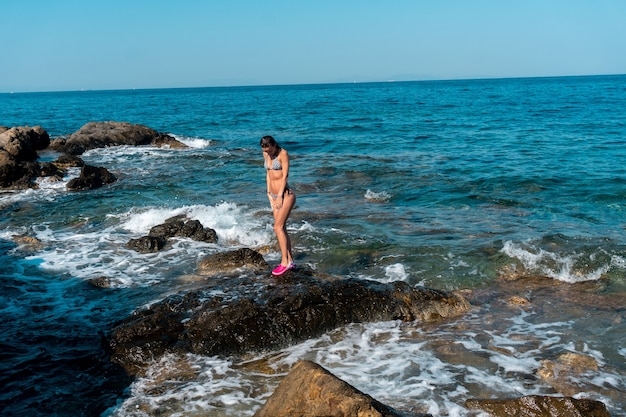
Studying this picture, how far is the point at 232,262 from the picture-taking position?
393 inches

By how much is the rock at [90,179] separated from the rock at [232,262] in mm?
10423

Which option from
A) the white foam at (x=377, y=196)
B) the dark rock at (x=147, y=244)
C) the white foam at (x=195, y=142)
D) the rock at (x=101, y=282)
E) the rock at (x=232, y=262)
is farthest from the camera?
the white foam at (x=195, y=142)

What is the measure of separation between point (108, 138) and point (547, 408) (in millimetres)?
29977

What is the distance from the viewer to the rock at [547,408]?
17.3 ft

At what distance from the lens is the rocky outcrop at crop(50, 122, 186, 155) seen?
94.8ft

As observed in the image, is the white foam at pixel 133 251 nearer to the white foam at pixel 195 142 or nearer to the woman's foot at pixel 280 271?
the woman's foot at pixel 280 271

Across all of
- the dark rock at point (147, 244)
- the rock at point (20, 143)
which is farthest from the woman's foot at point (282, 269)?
the rock at point (20, 143)

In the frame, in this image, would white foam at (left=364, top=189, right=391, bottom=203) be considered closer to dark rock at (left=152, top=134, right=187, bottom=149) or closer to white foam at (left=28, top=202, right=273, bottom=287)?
white foam at (left=28, top=202, right=273, bottom=287)

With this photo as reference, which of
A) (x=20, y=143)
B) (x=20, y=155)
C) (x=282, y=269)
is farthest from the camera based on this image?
(x=20, y=143)

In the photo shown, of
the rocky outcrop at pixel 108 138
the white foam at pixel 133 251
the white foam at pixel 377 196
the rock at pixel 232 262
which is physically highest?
the rocky outcrop at pixel 108 138

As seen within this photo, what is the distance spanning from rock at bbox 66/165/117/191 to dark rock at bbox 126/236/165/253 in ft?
25.9

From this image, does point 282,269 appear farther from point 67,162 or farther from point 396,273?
point 67,162

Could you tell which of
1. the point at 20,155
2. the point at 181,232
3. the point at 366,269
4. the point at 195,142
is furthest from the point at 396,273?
the point at 195,142

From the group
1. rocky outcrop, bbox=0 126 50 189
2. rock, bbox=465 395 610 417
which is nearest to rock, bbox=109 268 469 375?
rock, bbox=465 395 610 417
